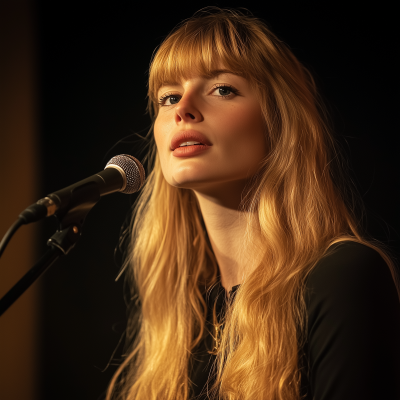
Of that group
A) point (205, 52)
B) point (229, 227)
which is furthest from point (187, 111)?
point (229, 227)

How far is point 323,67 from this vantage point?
5.49 feet

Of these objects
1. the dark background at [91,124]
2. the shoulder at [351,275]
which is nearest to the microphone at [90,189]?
the shoulder at [351,275]

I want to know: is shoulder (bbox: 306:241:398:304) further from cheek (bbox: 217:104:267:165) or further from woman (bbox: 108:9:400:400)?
cheek (bbox: 217:104:267:165)

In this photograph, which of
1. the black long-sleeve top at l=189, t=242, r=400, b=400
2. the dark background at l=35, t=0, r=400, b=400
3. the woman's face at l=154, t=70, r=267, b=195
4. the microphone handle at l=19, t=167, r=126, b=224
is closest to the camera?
the microphone handle at l=19, t=167, r=126, b=224

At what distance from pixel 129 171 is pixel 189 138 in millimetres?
251

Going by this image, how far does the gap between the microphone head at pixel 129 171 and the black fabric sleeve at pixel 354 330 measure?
49 centimetres

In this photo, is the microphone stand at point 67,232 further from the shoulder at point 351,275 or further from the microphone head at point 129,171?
the shoulder at point 351,275

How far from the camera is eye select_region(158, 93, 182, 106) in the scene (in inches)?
53.8

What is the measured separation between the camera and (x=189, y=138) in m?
1.24

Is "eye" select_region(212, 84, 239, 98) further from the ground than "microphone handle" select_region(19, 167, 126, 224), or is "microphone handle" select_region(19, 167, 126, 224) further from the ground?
"eye" select_region(212, 84, 239, 98)

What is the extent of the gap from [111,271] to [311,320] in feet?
3.34

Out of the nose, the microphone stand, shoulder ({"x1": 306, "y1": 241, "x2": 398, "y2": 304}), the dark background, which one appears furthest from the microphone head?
the dark background

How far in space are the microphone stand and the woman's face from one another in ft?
1.21

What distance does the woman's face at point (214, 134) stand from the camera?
1224 mm
